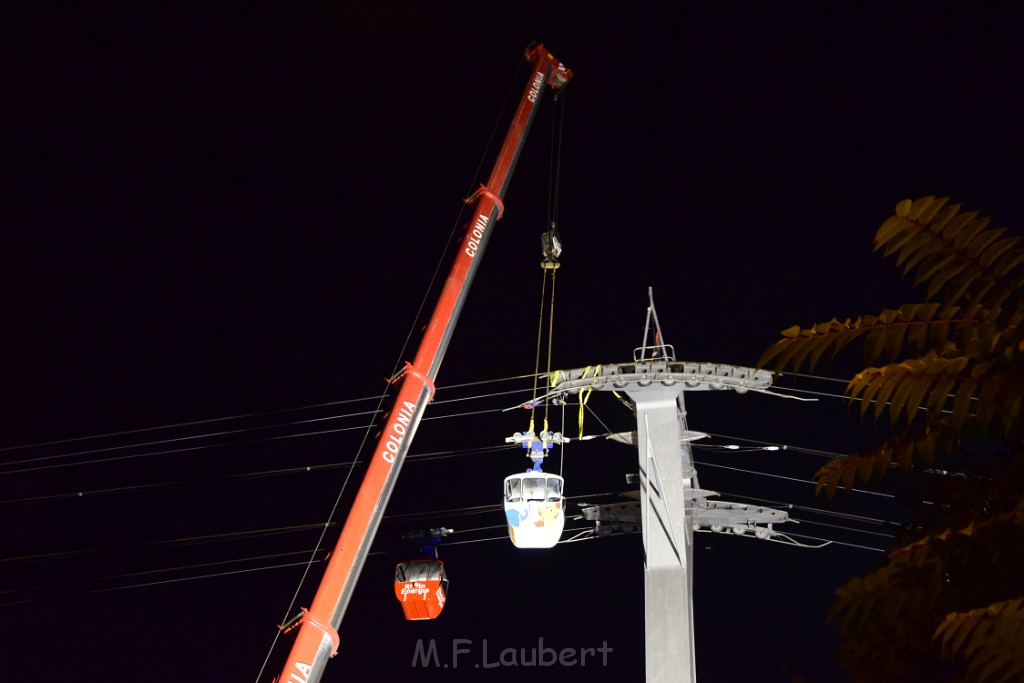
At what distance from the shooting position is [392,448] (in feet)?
63.5

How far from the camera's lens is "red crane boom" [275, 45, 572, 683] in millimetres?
17812

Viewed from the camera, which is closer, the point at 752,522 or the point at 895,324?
the point at 895,324

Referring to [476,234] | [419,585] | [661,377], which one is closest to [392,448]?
[476,234]

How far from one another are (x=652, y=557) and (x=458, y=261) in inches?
458

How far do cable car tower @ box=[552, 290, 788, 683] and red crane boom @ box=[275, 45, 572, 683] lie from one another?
7.69m

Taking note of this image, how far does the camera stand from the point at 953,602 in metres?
2.80

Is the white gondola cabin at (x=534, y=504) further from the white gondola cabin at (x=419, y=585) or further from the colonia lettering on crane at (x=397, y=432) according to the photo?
the colonia lettering on crane at (x=397, y=432)

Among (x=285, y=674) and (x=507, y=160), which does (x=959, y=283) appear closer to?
(x=285, y=674)

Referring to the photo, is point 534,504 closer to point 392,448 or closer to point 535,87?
point 392,448

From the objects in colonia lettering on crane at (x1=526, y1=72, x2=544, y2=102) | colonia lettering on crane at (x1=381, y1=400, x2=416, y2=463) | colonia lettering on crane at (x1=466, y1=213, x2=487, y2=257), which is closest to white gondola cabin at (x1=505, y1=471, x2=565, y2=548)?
colonia lettering on crane at (x1=466, y1=213, x2=487, y2=257)

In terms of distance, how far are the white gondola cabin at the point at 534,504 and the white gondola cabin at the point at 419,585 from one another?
2385 millimetres

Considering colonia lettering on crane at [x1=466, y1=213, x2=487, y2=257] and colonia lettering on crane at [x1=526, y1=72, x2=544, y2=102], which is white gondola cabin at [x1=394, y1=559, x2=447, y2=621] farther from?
colonia lettering on crane at [x1=526, y1=72, x2=544, y2=102]


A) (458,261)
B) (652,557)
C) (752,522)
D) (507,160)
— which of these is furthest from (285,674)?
(752,522)

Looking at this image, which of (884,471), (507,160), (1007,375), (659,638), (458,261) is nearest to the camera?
(1007,375)
